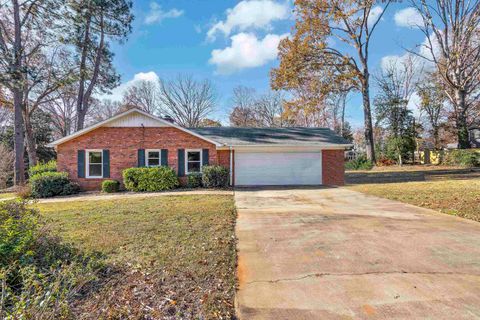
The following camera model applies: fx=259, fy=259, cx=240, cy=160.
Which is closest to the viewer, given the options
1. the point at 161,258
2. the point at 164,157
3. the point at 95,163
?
the point at 161,258

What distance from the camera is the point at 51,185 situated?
40.6 feet

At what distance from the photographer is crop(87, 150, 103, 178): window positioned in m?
13.9

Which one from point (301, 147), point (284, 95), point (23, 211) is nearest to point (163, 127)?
point (301, 147)

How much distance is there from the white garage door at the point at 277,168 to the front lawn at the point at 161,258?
271 inches

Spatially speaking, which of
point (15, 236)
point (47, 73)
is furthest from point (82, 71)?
point (15, 236)

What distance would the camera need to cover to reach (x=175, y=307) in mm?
2707

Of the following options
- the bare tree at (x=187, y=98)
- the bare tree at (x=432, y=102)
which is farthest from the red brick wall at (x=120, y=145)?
the bare tree at (x=432, y=102)

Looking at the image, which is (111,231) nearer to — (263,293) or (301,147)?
(263,293)

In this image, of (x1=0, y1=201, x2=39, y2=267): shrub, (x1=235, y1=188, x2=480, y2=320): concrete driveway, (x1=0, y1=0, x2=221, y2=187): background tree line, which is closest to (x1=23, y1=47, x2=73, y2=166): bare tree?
(x1=0, y1=0, x2=221, y2=187): background tree line

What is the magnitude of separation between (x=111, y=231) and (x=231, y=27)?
16224 millimetres

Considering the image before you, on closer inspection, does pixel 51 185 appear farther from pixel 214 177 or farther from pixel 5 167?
pixel 5 167

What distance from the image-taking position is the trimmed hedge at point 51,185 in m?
12.1

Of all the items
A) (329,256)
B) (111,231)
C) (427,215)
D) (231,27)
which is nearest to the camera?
(329,256)

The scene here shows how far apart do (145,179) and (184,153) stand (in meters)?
2.48
